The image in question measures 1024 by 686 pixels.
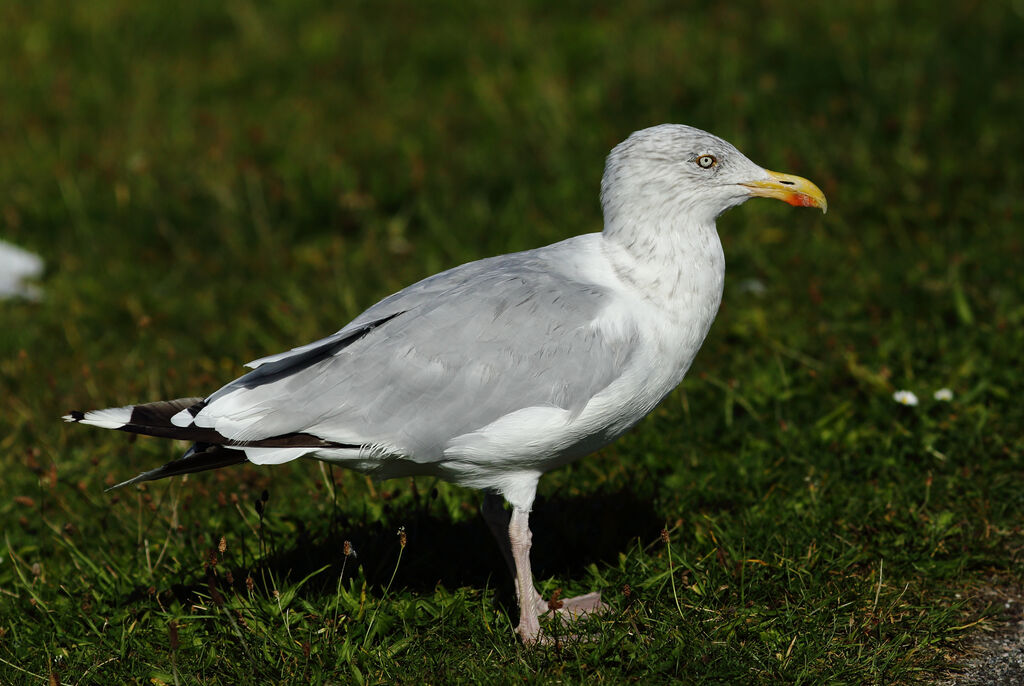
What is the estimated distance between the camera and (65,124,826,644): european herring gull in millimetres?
3781

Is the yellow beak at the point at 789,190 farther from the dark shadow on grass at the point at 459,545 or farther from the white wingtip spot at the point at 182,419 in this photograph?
the white wingtip spot at the point at 182,419

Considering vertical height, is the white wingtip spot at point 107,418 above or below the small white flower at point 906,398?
above

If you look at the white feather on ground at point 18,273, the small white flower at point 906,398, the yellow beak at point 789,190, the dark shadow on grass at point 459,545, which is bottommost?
the dark shadow on grass at point 459,545

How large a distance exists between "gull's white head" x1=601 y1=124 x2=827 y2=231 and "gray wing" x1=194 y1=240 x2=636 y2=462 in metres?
0.36

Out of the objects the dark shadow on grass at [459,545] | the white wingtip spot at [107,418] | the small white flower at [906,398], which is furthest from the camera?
the small white flower at [906,398]

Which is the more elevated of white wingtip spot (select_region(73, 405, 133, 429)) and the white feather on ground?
white wingtip spot (select_region(73, 405, 133, 429))

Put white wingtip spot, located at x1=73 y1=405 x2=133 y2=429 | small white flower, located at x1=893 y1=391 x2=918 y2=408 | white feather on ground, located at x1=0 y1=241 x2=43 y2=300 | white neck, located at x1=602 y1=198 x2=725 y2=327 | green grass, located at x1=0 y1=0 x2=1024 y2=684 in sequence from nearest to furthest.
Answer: white wingtip spot, located at x1=73 y1=405 x2=133 y2=429 → white neck, located at x1=602 y1=198 x2=725 y2=327 → green grass, located at x1=0 y1=0 x2=1024 y2=684 → small white flower, located at x1=893 y1=391 x2=918 y2=408 → white feather on ground, located at x1=0 y1=241 x2=43 y2=300

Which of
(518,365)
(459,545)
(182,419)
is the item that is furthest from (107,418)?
(459,545)

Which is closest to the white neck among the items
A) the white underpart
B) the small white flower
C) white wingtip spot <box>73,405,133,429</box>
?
the white underpart

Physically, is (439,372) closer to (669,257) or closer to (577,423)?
(577,423)

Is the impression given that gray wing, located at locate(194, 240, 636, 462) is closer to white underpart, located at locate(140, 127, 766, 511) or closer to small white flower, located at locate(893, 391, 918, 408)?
white underpart, located at locate(140, 127, 766, 511)

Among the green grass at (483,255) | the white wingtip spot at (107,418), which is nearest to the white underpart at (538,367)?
the white wingtip spot at (107,418)

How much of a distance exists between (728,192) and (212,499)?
8.62 ft

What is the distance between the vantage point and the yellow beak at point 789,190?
407 cm
